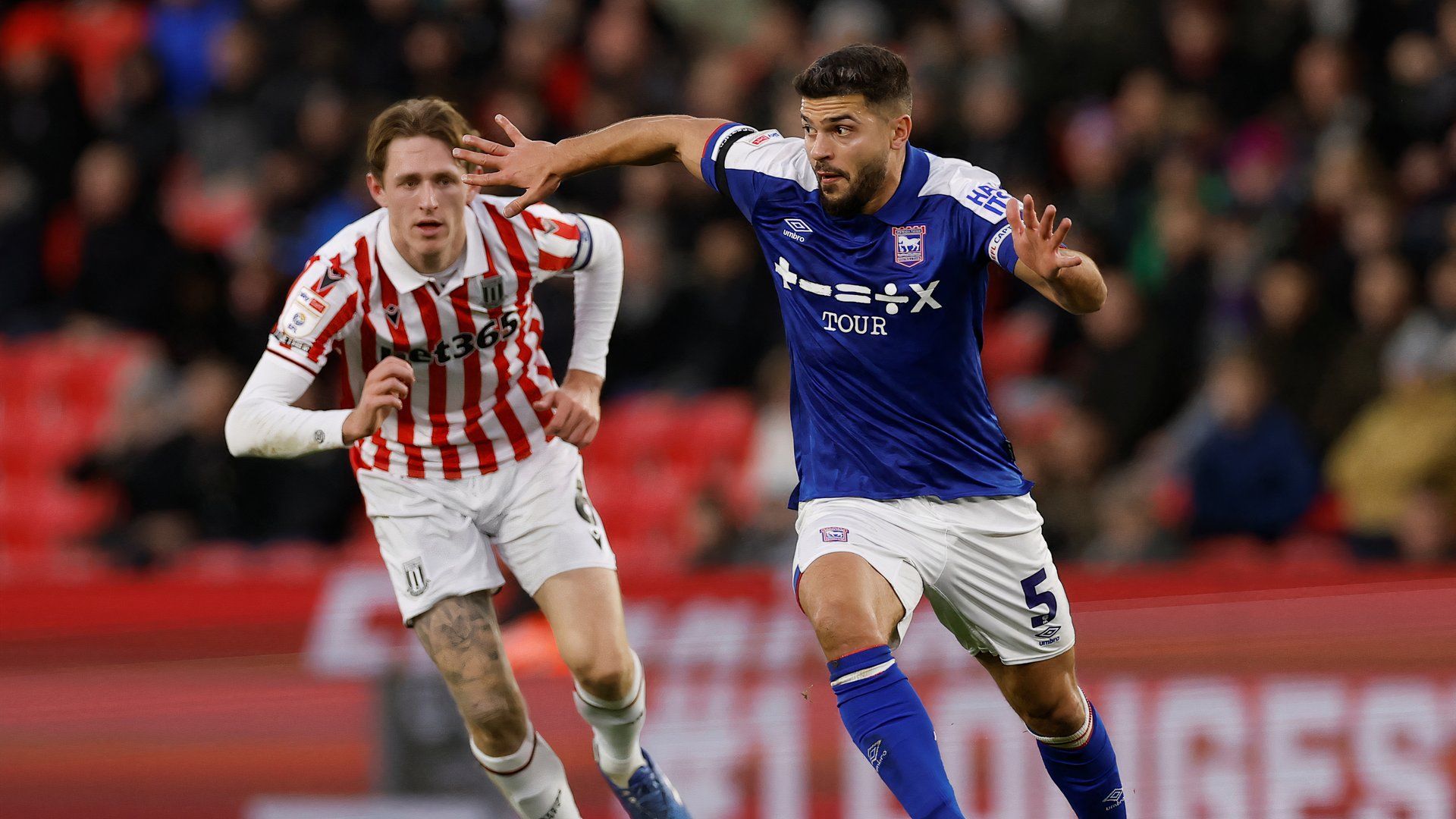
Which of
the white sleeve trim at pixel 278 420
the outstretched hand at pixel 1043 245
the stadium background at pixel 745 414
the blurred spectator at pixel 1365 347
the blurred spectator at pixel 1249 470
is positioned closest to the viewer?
the outstretched hand at pixel 1043 245

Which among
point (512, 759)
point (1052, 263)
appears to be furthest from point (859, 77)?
point (512, 759)

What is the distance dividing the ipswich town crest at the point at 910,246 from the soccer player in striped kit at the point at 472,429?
1317mm

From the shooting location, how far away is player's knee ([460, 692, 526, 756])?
6.71 m

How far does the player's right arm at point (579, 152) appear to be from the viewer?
20.9ft

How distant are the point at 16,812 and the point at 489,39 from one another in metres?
7.49

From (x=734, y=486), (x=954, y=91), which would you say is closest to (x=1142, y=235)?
(x=954, y=91)

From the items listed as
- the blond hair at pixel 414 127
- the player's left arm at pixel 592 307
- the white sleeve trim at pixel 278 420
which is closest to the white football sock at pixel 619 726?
the player's left arm at pixel 592 307

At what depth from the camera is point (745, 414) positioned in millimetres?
12258

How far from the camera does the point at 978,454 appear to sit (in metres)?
6.32

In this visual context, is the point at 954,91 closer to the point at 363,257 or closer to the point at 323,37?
the point at 323,37

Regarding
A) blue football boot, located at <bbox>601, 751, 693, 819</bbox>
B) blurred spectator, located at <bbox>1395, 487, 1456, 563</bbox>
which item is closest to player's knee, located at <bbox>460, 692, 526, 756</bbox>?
blue football boot, located at <bbox>601, 751, 693, 819</bbox>

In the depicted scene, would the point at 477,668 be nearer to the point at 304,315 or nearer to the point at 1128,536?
the point at 304,315

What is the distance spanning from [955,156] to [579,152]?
22.0ft

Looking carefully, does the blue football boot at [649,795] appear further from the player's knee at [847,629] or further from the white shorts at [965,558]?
the player's knee at [847,629]
